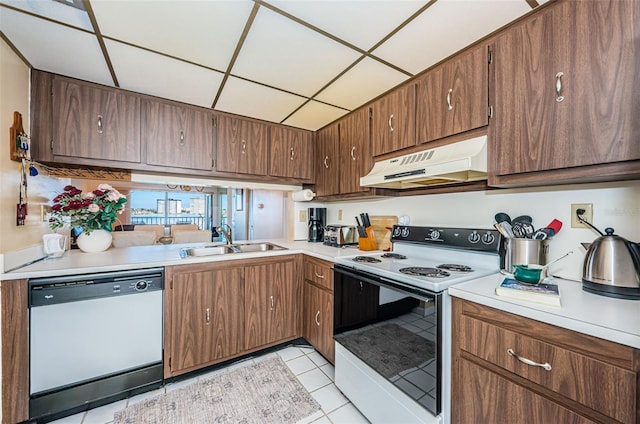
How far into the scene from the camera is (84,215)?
6.16 feet

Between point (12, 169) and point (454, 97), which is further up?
point (454, 97)

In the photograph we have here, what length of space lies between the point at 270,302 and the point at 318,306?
43 cm

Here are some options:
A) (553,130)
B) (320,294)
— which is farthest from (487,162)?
(320,294)

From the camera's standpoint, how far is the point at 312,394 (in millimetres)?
1709

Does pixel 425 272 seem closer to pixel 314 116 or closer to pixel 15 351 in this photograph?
pixel 314 116

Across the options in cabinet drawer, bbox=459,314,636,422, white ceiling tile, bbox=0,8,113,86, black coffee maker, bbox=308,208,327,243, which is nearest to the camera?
cabinet drawer, bbox=459,314,636,422

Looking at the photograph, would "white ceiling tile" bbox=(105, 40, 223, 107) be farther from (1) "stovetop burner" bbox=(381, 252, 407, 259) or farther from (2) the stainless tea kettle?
(2) the stainless tea kettle

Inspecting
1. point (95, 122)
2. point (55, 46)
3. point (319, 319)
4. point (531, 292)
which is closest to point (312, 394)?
point (319, 319)

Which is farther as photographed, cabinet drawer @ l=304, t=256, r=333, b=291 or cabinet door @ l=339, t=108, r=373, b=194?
cabinet door @ l=339, t=108, r=373, b=194

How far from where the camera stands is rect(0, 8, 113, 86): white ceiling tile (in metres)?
1.26

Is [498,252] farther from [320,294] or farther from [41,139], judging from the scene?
[41,139]

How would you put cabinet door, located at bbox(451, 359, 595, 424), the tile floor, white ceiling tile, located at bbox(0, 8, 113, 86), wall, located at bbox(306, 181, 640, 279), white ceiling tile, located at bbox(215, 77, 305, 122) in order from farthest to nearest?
white ceiling tile, located at bbox(215, 77, 305, 122)
the tile floor
white ceiling tile, located at bbox(0, 8, 113, 86)
wall, located at bbox(306, 181, 640, 279)
cabinet door, located at bbox(451, 359, 595, 424)

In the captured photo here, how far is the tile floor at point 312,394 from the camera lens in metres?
1.50

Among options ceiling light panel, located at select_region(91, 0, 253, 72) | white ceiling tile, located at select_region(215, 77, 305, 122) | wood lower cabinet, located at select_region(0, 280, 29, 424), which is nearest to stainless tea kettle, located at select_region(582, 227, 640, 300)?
ceiling light panel, located at select_region(91, 0, 253, 72)
